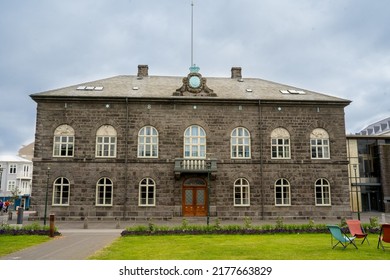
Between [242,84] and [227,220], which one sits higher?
[242,84]

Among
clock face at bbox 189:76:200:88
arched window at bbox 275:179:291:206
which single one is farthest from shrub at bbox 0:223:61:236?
arched window at bbox 275:179:291:206

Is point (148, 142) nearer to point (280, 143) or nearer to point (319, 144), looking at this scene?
point (280, 143)

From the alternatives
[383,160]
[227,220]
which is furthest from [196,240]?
[383,160]

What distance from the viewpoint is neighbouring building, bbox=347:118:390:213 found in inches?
1532

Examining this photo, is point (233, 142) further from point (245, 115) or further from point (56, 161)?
point (56, 161)

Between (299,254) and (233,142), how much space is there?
691 inches

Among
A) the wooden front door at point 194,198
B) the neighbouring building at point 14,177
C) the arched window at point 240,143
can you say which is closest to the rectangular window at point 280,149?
the arched window at point 240,143

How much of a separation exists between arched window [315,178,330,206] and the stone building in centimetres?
8

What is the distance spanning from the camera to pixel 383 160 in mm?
39188

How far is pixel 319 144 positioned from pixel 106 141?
17.8 metres

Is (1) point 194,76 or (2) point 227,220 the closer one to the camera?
(2) point 227,220

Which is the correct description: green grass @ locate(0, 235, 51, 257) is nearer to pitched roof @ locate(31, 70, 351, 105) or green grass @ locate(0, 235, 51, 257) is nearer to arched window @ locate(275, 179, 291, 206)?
pitched roof @ locate(31, 70, 351, 105)

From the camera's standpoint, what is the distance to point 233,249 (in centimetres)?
1310
